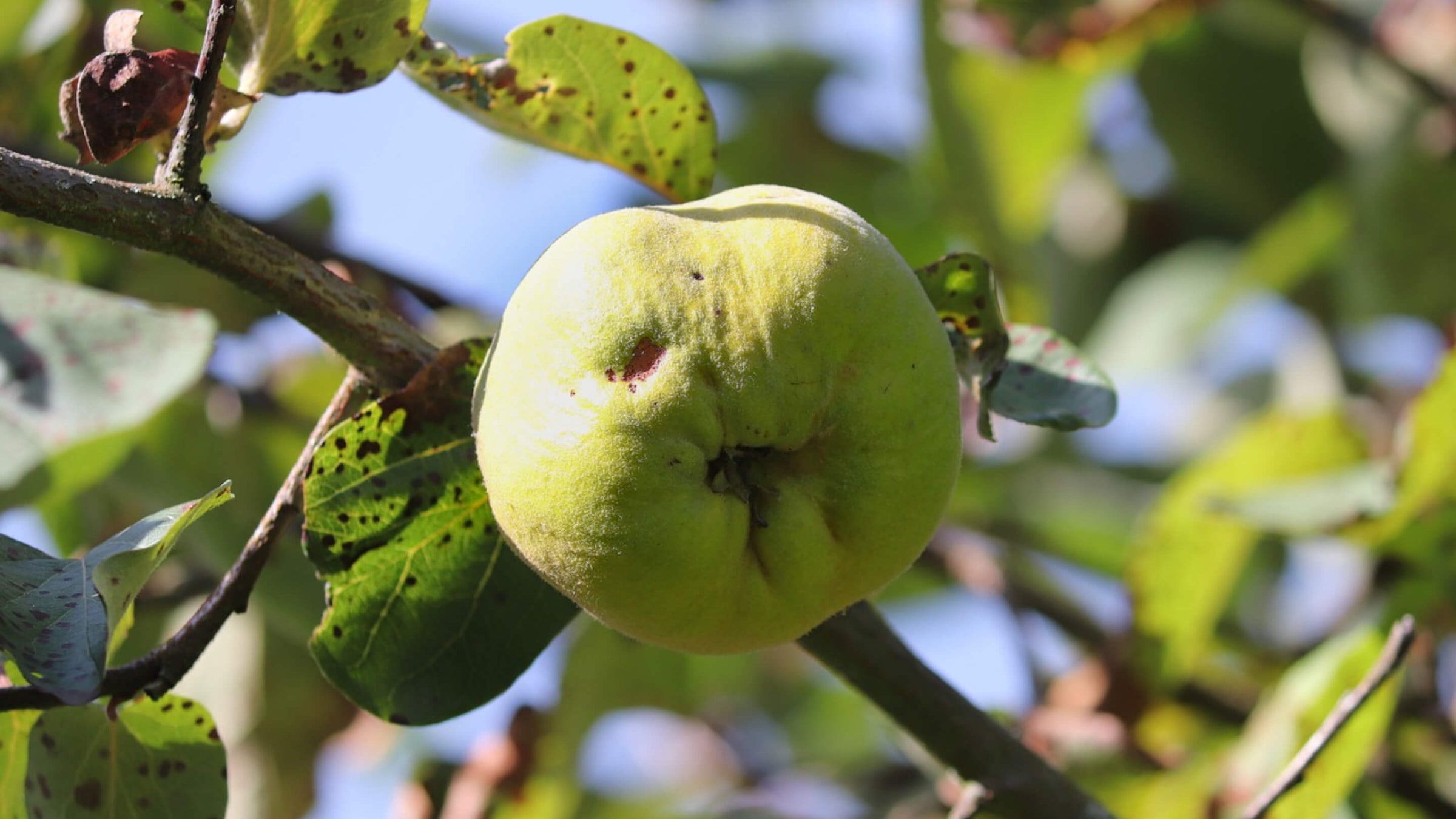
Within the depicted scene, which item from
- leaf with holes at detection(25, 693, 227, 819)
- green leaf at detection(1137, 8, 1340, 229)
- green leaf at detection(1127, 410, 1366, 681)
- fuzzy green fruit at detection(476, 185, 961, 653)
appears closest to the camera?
fuzzy green fruit at detection(476, 185, 961, 653)

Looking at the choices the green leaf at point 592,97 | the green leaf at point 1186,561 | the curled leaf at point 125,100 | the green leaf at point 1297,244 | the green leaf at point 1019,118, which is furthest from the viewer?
the green leaf at point 1019,118

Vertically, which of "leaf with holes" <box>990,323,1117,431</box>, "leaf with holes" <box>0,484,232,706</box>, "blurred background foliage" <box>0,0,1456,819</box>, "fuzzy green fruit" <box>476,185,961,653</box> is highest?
"fuzzy green fruit" <box>476,185,961,653</box>

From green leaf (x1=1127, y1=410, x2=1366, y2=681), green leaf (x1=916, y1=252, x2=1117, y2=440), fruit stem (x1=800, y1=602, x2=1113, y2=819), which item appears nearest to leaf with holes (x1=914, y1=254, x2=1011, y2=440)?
green leaf (x1=916, y1=252, x2=1117, y2=440)

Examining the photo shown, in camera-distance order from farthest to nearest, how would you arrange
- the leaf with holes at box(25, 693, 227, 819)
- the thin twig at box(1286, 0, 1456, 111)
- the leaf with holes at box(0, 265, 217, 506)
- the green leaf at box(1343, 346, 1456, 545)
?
the thin twig at box(1286, 0, 1456, 111), the green leaf at box(1343, 346, 1456, 545), the leaf with holes at box(0, 265, 217, 506), the leaf with holes at box(25, 693, 227, 819)

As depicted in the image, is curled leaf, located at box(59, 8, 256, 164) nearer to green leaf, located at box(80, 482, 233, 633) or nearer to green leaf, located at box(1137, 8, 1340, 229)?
green leaf, located at box(80, 482, 233, 633)

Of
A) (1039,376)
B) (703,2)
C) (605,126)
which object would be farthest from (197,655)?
(703,2)

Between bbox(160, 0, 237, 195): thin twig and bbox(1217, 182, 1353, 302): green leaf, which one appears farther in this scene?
bbox(1217, 182, 1353, 302): green leaf

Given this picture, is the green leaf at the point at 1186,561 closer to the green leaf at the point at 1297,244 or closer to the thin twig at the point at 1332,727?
the green leaf at the point at 1297,244

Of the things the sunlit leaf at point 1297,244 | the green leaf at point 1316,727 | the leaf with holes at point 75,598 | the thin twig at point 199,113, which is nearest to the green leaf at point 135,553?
the leaf with holes at point 75,598
